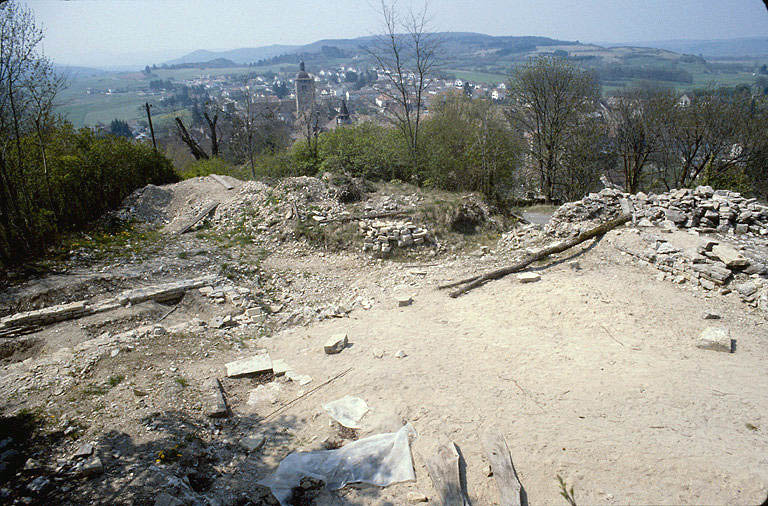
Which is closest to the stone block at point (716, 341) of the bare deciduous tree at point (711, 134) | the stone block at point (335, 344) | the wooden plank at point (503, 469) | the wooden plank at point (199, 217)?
the wooden plank at point (503, 469)

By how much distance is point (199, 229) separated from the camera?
11.8 metres

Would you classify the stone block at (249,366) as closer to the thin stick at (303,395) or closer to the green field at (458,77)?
the thin stick at (303,395)

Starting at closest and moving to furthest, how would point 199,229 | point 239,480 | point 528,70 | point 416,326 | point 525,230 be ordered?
1. point 239,480
2. point 416,326
3. point 525,230
4. point 199,229
5. point 528,70

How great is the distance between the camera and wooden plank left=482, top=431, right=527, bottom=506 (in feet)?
10.4

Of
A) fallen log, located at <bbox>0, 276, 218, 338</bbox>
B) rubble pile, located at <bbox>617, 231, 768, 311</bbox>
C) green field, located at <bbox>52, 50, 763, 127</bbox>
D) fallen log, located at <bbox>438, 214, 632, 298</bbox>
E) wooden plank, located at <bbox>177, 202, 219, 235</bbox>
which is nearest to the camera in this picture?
fallen log, located at <bbox>0, 276, 218, 338</bbox>

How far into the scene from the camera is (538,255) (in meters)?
8.30

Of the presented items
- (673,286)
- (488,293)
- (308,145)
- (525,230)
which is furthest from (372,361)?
(308,145)

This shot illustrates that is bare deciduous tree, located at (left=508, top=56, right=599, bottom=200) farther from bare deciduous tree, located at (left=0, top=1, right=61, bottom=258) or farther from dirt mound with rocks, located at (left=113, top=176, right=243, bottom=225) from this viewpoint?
bare deciduous tree, located at (left=0, top=1, right=61, bottom=258)

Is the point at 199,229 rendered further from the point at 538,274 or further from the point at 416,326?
the point at 538,274

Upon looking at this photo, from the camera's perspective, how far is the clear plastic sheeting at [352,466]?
342 cm

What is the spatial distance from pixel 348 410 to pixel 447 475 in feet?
4.63

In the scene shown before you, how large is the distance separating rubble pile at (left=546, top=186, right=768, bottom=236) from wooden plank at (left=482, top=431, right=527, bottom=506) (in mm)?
7183

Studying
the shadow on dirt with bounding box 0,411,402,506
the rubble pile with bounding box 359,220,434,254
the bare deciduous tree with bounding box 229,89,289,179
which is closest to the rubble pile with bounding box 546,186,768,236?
the rubble pile with bounding box 359,220,434,254

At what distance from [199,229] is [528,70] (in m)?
17.3
